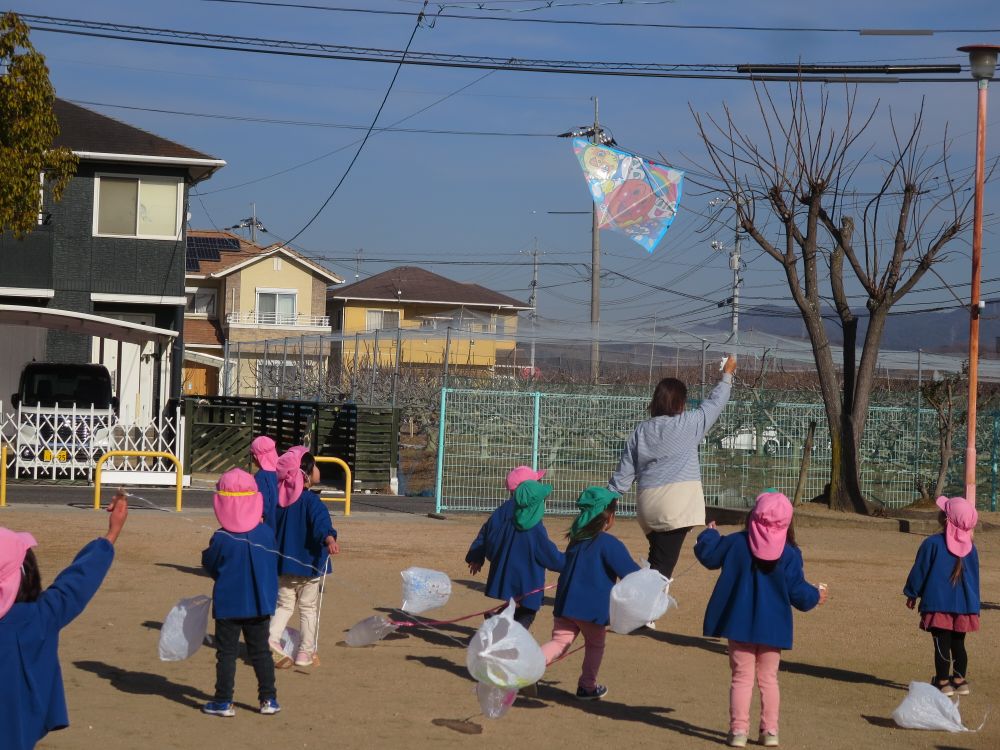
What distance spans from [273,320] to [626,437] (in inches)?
1420

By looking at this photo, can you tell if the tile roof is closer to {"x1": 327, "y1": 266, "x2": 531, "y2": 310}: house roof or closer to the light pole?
{"x1": 327, "y1": 266, "x2": 531, "y2": 310}: house roof

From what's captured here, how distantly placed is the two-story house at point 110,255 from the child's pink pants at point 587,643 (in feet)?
63.5

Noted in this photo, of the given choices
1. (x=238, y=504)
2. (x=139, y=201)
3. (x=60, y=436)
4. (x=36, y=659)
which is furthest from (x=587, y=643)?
(x=139, y=201)

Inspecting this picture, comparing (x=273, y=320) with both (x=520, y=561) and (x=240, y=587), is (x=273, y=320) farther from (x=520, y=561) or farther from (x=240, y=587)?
(x=240, y=587)

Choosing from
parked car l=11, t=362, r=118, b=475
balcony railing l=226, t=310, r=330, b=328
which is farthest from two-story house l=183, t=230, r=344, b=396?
parked car l=11, t=362, r=118, b=475

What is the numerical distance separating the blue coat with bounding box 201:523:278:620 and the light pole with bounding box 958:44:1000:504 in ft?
23.8

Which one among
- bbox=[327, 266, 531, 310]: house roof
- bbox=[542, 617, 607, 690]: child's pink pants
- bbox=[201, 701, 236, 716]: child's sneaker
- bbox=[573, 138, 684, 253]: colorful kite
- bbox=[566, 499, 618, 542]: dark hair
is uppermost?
bbox=[327, 266, 531, 310]: house roof

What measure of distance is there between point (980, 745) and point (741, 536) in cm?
161

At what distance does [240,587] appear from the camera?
6258 mm

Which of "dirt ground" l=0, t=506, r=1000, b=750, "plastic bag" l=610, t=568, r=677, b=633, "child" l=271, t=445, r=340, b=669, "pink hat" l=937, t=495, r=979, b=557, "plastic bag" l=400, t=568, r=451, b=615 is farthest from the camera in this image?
"plastic bag" l=400, t=568, r=451, b=615

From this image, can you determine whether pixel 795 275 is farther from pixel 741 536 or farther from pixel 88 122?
pixel 88 122

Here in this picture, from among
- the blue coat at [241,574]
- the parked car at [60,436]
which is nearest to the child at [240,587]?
the blue coat at [241,574]

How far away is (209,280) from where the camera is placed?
52.6 m

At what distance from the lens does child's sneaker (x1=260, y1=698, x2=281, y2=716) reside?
6.34m
